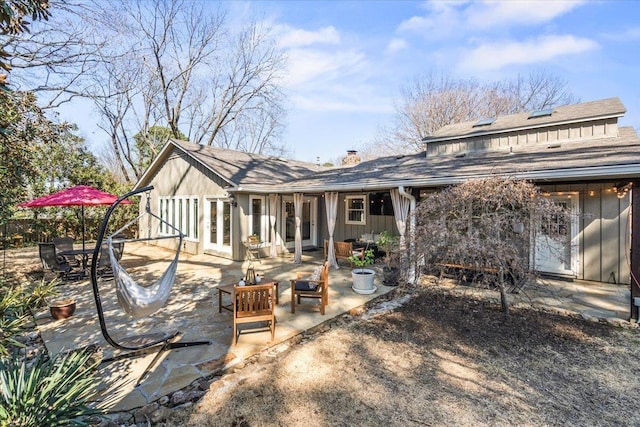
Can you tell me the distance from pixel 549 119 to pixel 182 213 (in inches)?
513

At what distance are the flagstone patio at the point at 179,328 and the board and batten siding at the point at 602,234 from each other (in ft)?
15.9

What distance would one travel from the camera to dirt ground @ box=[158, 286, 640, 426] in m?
2.84

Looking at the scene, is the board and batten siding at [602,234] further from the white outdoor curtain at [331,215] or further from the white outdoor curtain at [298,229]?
the white outdoor curtain at [298,229]

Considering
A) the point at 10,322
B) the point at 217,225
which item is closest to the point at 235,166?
the point at 217,225

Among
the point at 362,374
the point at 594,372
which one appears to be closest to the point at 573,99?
the point at 594,372

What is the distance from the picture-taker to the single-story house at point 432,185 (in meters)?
6.47

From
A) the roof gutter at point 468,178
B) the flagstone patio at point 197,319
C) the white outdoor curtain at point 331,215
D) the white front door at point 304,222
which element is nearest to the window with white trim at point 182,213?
the flagstone patio at point 197,319

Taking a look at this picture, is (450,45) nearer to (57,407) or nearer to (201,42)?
(201,42)

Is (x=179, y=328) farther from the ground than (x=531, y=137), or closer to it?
closer to it

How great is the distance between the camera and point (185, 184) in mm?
12367

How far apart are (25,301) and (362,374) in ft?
19.0

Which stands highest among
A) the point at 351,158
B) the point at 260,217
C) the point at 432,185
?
the point at 351,158

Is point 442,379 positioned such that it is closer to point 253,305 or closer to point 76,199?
point 253,305

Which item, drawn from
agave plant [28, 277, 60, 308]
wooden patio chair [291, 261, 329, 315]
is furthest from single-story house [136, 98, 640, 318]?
agave plant [28, 277, 60, 308]
